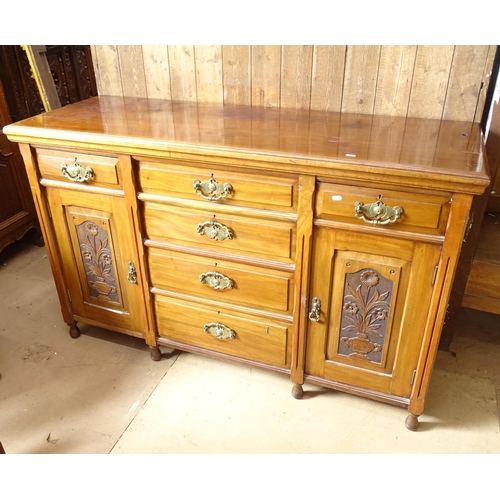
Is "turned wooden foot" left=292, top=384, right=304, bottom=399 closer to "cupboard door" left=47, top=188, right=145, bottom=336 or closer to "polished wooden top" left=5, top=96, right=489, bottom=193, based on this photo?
"cupboard door" left=47, top=188, right=145, bottom=336

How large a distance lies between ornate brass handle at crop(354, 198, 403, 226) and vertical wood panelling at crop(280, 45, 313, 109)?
0.59 meters

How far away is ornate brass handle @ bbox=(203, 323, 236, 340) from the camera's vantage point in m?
1.64

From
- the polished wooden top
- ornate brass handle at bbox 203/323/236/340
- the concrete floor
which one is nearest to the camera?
the polished wooden top

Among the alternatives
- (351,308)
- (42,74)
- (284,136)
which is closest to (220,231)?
(284,136)

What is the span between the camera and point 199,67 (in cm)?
175

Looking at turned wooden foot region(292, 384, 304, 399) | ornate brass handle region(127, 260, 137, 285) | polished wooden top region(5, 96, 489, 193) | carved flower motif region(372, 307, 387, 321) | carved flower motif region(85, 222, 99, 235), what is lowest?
turned wooden foot region(292, 384, 304, 399)

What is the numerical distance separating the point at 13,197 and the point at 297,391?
179 cm

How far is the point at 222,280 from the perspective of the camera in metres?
1.54

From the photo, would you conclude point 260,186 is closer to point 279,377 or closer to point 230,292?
point 230,292

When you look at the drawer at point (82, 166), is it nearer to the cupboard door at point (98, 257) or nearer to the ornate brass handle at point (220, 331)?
the cupboard door at point (98, 257)

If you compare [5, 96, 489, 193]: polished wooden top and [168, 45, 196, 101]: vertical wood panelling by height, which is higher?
[168, 45, 196, 101]: vertical wood panelling

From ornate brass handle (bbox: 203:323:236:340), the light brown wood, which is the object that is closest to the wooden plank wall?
the light brown wood

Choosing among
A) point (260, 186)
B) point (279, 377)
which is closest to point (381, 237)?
point (260, 186)

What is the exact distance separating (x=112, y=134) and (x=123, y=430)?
3.17 feet
